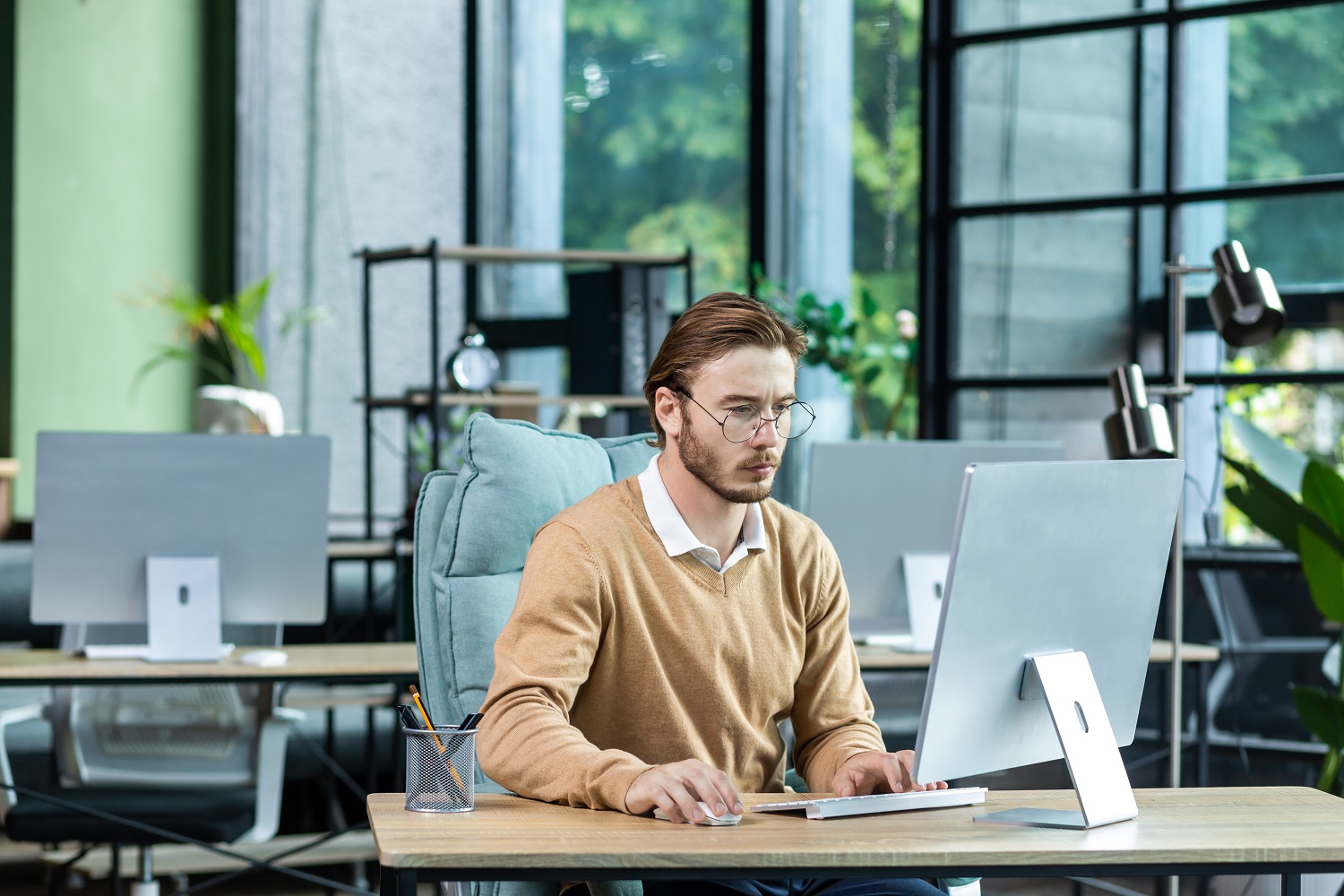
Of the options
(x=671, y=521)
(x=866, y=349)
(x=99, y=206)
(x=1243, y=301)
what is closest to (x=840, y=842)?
(x=671, y=521)

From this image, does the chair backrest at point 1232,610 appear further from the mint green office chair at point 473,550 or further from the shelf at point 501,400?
the mint green office chair at point 473,550

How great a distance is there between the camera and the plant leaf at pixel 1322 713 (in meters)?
2.88

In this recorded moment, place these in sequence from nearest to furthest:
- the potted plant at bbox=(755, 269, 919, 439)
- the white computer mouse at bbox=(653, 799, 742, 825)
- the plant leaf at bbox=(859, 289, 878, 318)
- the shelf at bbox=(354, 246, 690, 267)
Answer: the white computer mouse at bbox=(653, 799, 742, 825) → the shelf at bbox=(354, 246, 690, 267) → the potted plant at bbox=(755, 269, 919, 439) → the plant leaf at bbox=(859, 289, 878, 318)

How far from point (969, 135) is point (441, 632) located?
9.40 ft

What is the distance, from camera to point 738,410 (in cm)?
166

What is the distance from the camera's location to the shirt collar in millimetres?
1719

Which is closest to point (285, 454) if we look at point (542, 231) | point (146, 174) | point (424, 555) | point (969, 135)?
point (424, 555)

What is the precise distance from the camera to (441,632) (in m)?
1.93

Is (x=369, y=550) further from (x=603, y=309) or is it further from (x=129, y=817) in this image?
(x=129, y=817)

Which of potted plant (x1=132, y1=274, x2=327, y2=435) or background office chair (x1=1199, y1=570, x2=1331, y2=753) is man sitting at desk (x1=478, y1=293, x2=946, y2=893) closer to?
background office chair (x1=1199, y1=570, x2=1331, y2=753)

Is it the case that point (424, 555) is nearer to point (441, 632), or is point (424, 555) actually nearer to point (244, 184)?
point (441, 632)

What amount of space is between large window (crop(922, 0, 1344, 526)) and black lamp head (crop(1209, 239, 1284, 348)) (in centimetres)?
102

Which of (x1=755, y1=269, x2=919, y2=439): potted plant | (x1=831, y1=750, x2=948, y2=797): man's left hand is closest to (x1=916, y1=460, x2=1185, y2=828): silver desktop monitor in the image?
(x1=831, y1=750, x2=948, y2=797): man's left hand

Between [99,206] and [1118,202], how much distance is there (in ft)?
12.3
